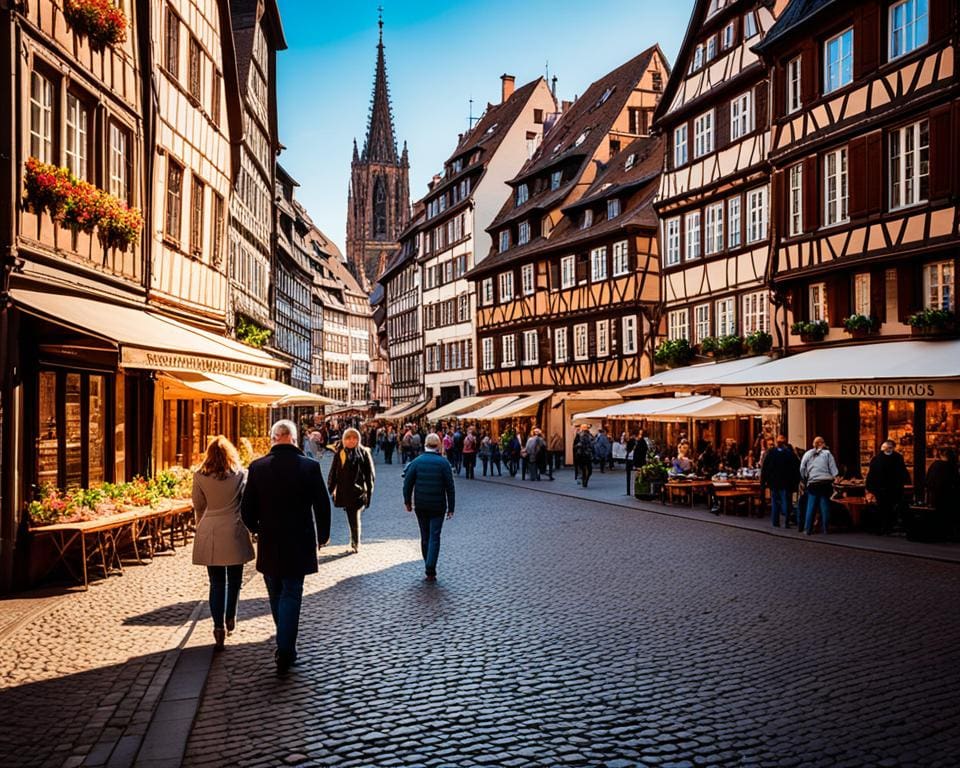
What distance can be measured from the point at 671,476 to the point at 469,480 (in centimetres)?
1176

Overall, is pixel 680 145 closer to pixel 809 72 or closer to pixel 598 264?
pixel 809 72

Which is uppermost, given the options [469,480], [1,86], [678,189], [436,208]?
[436,208]

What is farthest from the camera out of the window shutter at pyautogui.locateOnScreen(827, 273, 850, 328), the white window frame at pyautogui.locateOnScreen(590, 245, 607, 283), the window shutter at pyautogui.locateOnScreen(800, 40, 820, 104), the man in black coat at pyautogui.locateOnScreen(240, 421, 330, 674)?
the white window frame at pyautogui.locateOnScreen(590, 245, 607, 283)

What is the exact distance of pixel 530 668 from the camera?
758 centimetres

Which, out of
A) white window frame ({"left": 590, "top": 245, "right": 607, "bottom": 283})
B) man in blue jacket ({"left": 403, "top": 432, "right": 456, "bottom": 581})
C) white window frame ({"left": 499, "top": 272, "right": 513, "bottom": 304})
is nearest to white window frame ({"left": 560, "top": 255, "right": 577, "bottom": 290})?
white window frame ({"left": 590, "top": 245, "right": 607, "bottom": 283})

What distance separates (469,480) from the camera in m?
33.8

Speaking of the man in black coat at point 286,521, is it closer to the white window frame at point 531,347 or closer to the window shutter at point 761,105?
the window shutter at point 761,105

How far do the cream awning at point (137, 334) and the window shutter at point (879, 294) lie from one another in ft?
41.6

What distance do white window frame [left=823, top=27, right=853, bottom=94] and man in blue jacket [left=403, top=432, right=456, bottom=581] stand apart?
14.8m

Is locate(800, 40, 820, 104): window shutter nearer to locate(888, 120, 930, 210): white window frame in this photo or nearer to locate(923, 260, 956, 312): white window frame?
locate(888, 120, 930, 210): white window frame

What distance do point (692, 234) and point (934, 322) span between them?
1177cm

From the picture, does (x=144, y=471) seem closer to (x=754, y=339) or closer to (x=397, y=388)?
(x=754, y=339)

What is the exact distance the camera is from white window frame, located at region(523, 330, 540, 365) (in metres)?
43.6

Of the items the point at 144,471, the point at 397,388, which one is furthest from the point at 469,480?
the point at 397,388
